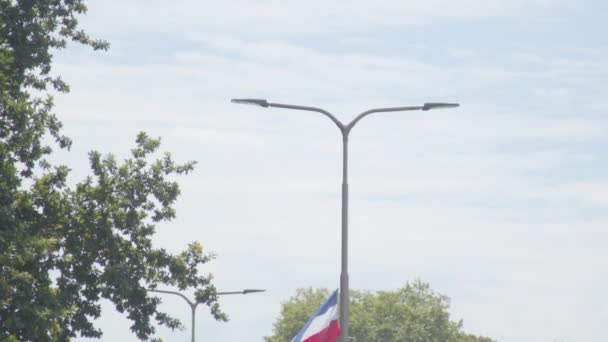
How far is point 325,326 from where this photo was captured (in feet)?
88.7

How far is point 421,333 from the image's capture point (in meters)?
112

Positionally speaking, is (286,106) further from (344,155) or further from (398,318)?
(398,318)

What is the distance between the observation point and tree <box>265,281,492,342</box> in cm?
11288

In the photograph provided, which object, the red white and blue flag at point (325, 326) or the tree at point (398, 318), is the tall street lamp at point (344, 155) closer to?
the red white and blue flag at point (325, 326)

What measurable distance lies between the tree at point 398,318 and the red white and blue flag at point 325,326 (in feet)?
283

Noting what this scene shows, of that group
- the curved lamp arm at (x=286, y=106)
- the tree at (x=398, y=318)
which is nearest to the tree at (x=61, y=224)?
the curved lamp arm at (x=286, y=106)

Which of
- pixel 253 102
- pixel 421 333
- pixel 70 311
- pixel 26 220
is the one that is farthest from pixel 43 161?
pixel 421 333

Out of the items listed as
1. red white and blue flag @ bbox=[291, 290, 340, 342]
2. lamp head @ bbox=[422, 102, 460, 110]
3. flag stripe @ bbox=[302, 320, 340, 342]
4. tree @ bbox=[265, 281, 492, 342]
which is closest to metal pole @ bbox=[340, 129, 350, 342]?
red white and blue flag @ bbox=[291, 290, 340, 342]

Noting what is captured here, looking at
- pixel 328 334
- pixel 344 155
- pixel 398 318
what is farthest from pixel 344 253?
pixel 398 318

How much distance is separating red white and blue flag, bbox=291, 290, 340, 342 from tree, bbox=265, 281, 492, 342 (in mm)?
86118

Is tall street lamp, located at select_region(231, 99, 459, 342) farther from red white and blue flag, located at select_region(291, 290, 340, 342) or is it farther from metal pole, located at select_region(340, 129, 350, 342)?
red white and blue flag, located at select_region(291, 290, 340, 342)

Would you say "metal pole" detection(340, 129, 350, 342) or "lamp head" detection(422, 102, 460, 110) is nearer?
"metal pole" detection(340, 129, 350, 342)

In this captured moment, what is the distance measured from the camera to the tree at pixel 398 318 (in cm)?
11288

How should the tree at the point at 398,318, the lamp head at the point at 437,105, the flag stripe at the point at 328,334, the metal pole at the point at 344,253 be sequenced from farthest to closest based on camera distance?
1. the tree at the point at 398,318
2. the lamp head at the point at 437,105
3. the flag stripe at the point at 328,334
4. the metal pole at the point at 344,253
